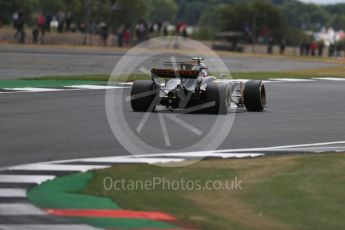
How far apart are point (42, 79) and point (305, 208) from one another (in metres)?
19.8

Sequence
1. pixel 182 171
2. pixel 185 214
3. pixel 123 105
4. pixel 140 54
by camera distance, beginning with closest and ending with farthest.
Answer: pixel 185 214 → pixel 182 171 → pixel 123 105 → pixel 140 54

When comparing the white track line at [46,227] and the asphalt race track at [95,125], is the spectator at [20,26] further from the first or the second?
the white track line at [46,227]

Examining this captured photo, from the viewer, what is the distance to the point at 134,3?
3147 inches

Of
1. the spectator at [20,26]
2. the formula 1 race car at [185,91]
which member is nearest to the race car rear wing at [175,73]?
the formula 1 race car at [185,91]

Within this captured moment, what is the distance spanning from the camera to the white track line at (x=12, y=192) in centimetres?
1033

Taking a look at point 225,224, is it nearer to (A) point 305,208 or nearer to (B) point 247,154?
(A) point 305,208

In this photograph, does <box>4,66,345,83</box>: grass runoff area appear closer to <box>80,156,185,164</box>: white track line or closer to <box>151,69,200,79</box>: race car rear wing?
<box>151,69,200,79</box>: race car rear wing

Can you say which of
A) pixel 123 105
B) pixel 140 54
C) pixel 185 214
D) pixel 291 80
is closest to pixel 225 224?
pixel 185 214

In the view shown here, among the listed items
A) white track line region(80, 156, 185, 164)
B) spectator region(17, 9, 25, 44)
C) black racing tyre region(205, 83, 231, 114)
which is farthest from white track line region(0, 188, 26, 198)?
spectator region(17, 9, 25, 44)

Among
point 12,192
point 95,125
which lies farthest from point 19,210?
point 95,125

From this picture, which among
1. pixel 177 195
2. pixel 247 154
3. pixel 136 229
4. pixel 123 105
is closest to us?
pixel 136 229

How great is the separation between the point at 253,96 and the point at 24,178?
9.63m

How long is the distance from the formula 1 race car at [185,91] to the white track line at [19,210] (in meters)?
8.84

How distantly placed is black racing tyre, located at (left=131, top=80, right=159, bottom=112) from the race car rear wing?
0.29 m
